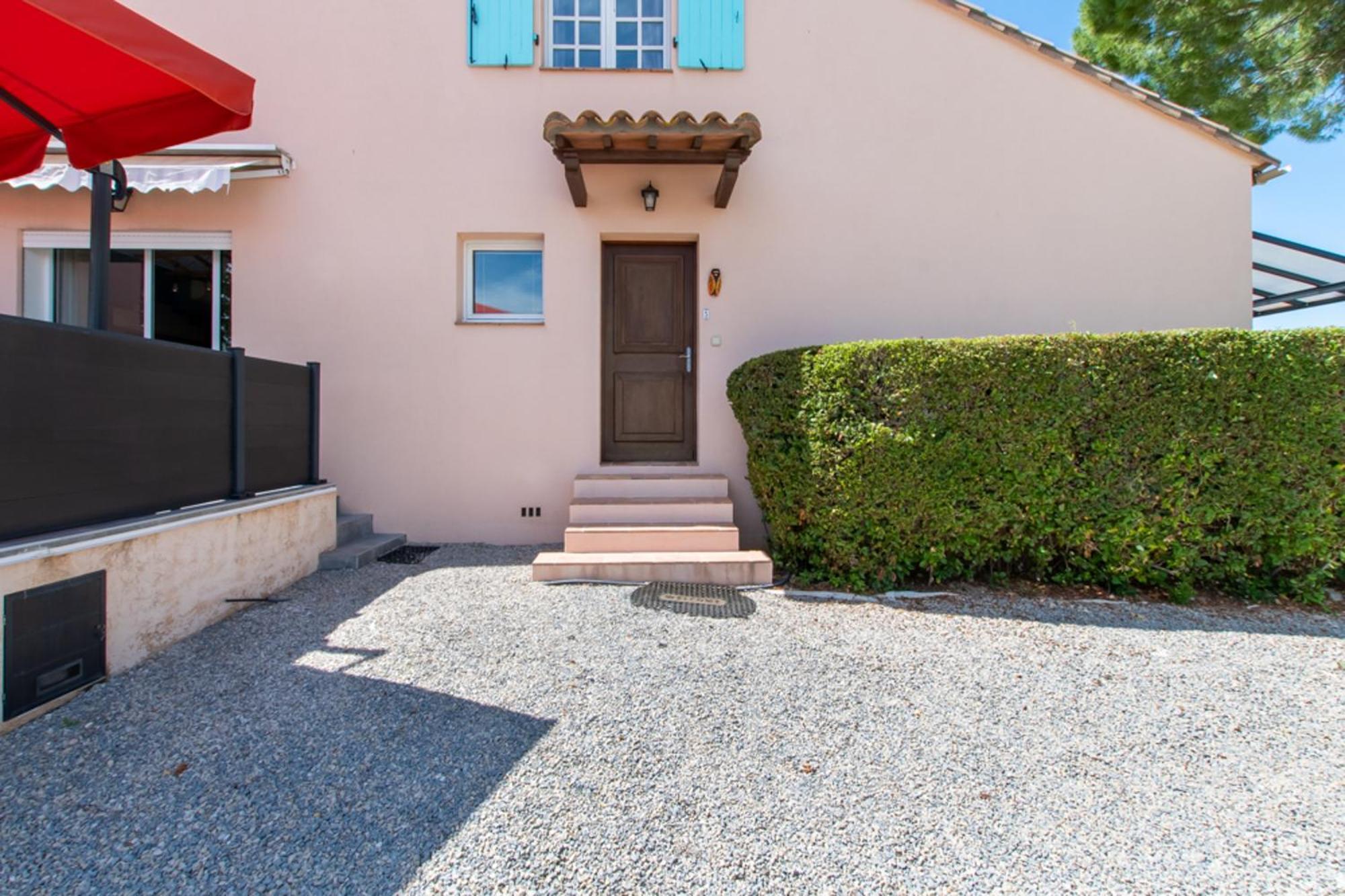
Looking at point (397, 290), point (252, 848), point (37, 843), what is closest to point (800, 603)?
point (252, 848)

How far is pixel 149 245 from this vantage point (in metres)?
6.67

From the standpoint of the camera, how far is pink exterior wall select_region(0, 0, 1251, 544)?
6.71 meters

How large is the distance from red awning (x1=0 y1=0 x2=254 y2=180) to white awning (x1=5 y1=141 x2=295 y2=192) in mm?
1881

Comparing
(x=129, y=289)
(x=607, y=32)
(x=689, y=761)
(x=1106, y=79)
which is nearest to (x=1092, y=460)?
(x=689, y=761)

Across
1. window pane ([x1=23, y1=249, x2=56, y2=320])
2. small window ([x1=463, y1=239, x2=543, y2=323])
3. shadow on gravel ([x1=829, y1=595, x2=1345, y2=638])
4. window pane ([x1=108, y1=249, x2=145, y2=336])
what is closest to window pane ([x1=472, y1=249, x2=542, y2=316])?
small window ([x1=463, y1=239, x2=543, y2=323])

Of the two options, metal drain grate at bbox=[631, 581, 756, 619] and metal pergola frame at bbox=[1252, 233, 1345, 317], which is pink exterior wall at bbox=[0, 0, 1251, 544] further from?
metal pergola frame at bbox=[1252, 233, 1345, 317]

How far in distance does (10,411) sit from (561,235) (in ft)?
16.0

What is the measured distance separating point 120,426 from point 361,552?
247cm

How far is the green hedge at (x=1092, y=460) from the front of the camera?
4711 millimetres

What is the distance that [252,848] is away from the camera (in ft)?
7.11

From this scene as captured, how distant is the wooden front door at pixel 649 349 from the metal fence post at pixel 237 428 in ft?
11.6

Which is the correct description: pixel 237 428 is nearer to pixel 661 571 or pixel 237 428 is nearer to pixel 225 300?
pixel 225 300

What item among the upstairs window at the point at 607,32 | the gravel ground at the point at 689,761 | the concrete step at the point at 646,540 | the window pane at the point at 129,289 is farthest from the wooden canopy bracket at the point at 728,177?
the window pane at the point at 129,289

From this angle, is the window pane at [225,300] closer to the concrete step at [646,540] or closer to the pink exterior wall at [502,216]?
the pink exterior wall at [502,216]
